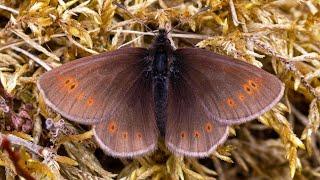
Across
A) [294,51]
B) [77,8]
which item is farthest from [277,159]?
[77,8]

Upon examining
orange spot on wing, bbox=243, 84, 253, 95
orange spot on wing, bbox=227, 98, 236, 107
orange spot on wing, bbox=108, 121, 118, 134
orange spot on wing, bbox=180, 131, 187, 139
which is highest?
orange spot on wing, bbox=243, 84, 253, 95

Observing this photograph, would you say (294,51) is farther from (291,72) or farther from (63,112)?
(63,112)

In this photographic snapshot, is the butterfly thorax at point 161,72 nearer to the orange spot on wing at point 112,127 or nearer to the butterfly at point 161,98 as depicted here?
the butterfly at point 161,98

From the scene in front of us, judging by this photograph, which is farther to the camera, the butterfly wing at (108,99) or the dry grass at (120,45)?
the dry grass at (120,45)

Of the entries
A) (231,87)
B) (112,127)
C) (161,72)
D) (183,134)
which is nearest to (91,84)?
(112,127)

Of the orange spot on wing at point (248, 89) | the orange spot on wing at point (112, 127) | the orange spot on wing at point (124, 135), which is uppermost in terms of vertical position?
the orange spot on wing at point (248, 89)

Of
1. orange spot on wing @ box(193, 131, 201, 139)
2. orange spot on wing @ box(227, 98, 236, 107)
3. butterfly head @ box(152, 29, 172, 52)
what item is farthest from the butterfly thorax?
orange spot on wing @ box(227, 98, 236, 107)

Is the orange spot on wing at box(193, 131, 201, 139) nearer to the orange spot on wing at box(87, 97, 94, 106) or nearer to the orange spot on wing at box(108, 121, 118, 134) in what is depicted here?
the orange spot on wing at box(108, 121, 118, 134)

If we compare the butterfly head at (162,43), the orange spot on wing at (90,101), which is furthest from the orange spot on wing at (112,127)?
the butterfly head at (162,43)

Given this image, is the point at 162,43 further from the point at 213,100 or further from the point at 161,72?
the point at 213,100
